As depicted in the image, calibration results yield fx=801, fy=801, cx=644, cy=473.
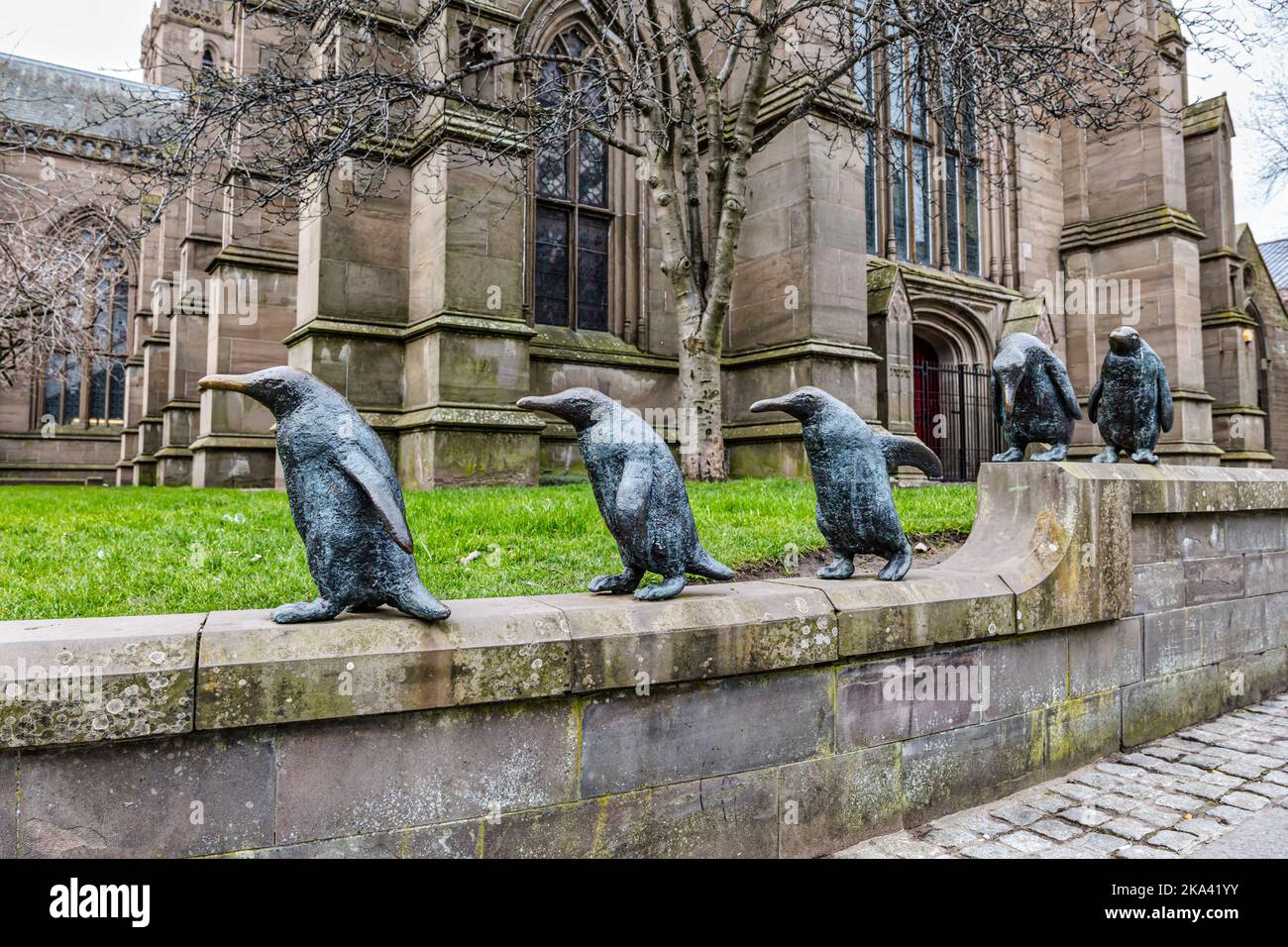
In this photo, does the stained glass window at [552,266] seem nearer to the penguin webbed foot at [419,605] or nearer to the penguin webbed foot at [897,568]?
the penguin webbed foot at [897,568]

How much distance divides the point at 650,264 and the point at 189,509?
8.36 metres

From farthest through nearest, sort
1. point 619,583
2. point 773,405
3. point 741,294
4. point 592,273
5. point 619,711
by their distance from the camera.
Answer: point 592,273, point 741,294, point 773,405, point 619,583, point 619,711

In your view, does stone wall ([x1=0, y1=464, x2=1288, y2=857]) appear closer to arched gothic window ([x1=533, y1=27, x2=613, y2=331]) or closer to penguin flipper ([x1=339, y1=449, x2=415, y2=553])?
penguin flipper ([x1=339, y1=449, x2=415, y2=553])

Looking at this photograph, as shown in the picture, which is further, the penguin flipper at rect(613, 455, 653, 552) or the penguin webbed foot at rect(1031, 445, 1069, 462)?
the penguin webbed foot at rect(1031, 445, 1069, 462)

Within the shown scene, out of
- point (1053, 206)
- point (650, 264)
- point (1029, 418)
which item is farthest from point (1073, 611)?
point (1053, 206)

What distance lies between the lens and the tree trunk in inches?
401

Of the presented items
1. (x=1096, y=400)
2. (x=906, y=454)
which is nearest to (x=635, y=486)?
(x=906, y=454)

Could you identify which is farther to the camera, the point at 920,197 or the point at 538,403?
the point at 920,197

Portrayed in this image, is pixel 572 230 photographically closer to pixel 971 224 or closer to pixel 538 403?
pixel 971 224

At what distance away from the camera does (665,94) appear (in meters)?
8.97

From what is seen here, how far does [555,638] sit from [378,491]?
722 millimetres

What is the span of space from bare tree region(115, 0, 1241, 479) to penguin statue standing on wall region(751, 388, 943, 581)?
17.8ft
